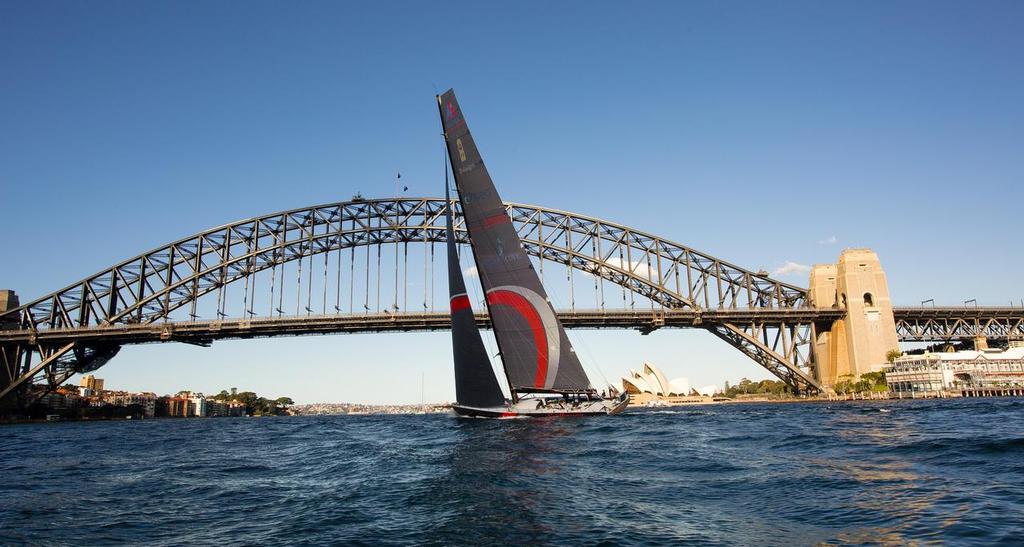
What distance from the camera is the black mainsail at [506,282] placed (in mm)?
34562

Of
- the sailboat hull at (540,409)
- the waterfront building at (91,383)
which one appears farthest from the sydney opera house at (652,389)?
the waterfront building at (91,383)

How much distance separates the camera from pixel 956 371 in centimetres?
7131

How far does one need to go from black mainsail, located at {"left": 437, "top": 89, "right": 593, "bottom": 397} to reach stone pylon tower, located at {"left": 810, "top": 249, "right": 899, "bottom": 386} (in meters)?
48.4

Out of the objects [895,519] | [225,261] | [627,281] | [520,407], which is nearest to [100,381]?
[225,261]

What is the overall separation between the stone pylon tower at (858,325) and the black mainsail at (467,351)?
170 feet

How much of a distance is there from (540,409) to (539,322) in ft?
15.4

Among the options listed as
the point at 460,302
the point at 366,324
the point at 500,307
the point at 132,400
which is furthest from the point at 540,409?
the point at 132,400

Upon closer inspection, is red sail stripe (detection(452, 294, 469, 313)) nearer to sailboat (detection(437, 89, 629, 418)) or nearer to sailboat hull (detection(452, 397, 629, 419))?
sailboat (detection(437, 89, 629, 418))

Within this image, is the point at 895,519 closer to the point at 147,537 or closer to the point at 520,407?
the point at 147,537

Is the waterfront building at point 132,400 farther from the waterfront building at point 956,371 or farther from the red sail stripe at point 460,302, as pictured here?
the waterfront building at point 956,371

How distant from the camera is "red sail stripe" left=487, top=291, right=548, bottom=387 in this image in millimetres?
34688

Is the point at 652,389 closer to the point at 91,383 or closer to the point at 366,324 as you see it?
the point at 366,324

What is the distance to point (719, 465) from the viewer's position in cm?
1534

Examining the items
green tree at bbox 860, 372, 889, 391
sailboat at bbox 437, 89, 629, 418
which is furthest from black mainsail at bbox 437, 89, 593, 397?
green tree at bbox 860, 372, 889, 391
